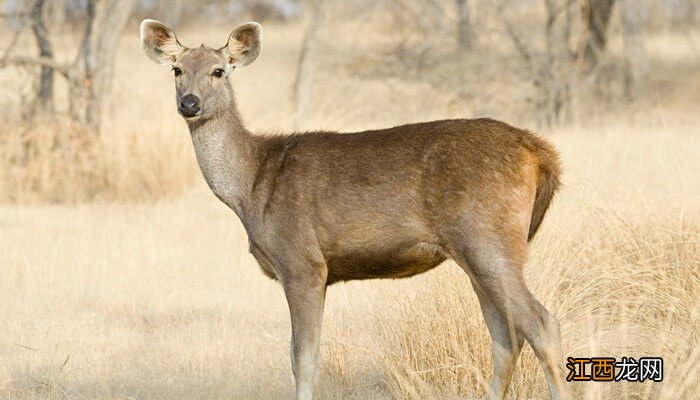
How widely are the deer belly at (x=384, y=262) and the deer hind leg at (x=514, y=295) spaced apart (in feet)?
0.80

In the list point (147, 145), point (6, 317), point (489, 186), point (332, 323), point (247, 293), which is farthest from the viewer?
point (147, 145)

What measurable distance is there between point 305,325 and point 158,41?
2.20 m

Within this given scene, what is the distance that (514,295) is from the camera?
5.49 metres

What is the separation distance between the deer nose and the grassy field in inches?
74.3

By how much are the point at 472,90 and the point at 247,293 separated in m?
12.3

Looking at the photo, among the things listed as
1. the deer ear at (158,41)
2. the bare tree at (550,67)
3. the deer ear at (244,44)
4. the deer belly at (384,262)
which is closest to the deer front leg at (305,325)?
the deer belly at (384,262)

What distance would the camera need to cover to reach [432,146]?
5.88 meters

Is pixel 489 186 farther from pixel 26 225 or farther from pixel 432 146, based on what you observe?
pixel 26 225

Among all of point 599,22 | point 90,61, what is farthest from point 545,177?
point 599,22

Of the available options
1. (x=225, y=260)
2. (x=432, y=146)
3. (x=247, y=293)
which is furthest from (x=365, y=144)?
(x=225, y=260)

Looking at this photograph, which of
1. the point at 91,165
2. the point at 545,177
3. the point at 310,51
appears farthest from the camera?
the point at 310,51

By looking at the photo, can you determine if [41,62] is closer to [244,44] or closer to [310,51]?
[310,51]

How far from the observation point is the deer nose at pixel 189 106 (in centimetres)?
621

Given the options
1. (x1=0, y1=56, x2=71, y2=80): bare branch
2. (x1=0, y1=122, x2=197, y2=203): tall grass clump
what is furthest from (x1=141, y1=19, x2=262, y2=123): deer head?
(x1=0, y1=56, x2=71, y2=80): bare branch
